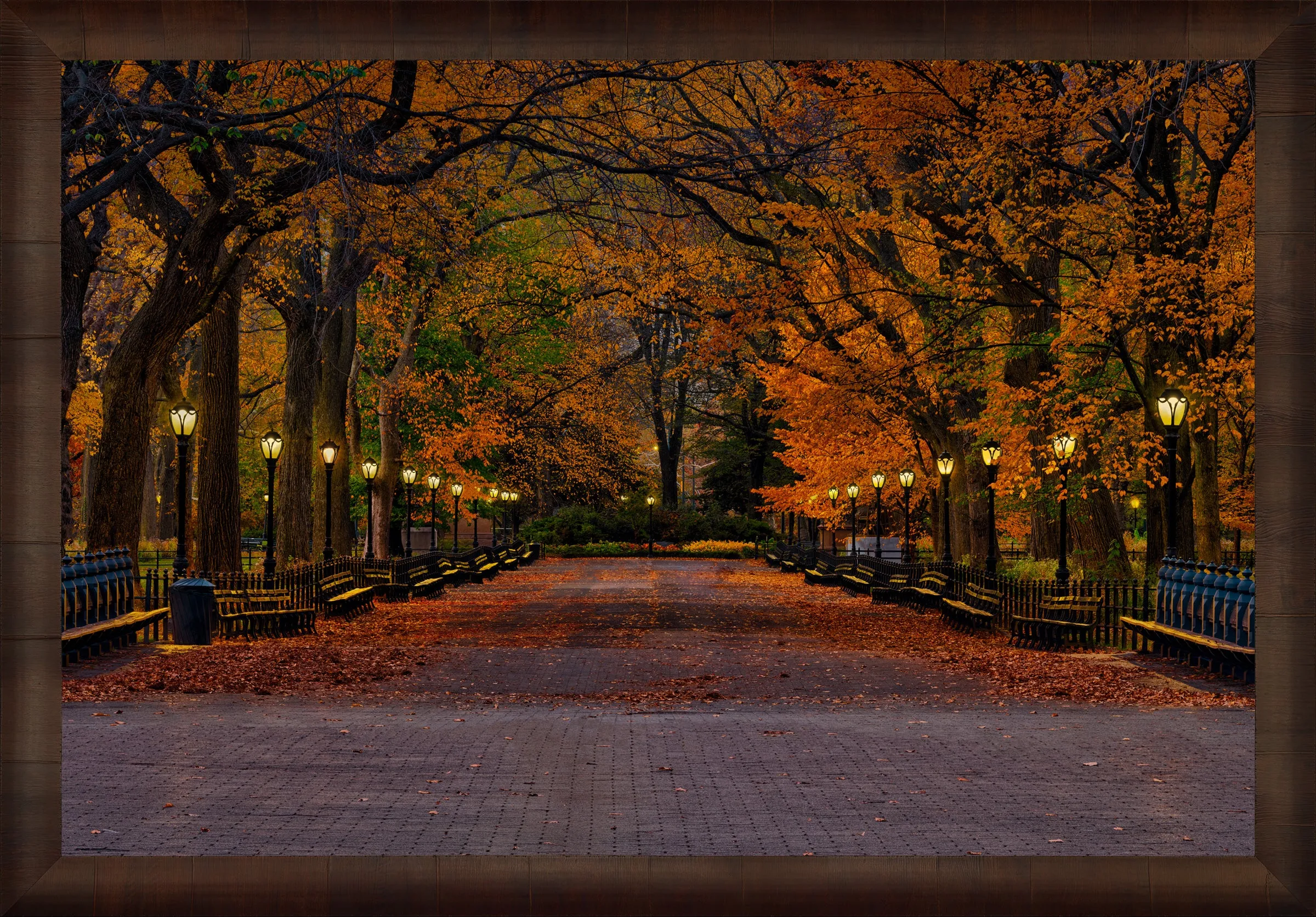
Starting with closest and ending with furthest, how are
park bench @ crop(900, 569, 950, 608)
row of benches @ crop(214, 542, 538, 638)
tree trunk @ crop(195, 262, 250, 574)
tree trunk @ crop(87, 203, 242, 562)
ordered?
row of benches @ crop(214, 542, 538, 638) < tree trunk @ crop(87, 203, 242, 562) < tree trunk @ crop(195, 262, 250, 574) < park bench @ crop(900, 569, 950, 608)

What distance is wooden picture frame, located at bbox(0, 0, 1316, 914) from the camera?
647cm

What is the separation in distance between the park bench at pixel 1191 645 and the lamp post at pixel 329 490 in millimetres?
17649

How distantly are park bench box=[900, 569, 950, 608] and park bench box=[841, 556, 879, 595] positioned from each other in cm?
352

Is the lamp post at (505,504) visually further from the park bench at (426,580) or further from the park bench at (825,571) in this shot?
the park bench at (426,580)

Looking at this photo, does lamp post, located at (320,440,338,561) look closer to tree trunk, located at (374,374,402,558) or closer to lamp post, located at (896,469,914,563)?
tree trunk, located at (374,374,402,558)

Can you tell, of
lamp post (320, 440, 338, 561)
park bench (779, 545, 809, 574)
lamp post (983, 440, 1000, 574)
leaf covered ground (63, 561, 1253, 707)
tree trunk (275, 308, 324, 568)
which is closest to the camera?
leaf covered ground (63, 561, 1253, 707)

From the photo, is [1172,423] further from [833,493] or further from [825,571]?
[833,493]

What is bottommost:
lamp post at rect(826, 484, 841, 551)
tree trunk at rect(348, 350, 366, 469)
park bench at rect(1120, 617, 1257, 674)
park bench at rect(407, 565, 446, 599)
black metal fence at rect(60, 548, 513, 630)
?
park bench at rect(407, 565, 446, 599)

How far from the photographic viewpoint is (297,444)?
36188mm

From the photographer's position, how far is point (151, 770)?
10.4m

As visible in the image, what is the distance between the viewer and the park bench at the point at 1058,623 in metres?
21.7

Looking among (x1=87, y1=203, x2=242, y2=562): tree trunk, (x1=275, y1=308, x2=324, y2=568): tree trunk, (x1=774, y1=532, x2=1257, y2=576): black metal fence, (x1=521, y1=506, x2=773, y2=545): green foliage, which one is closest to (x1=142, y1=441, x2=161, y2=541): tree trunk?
(x1=521, y1=506, x2=773, y2=545): green foliage

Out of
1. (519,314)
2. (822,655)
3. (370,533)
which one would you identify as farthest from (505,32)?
(519,314)

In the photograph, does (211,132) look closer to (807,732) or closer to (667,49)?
(807,732)
